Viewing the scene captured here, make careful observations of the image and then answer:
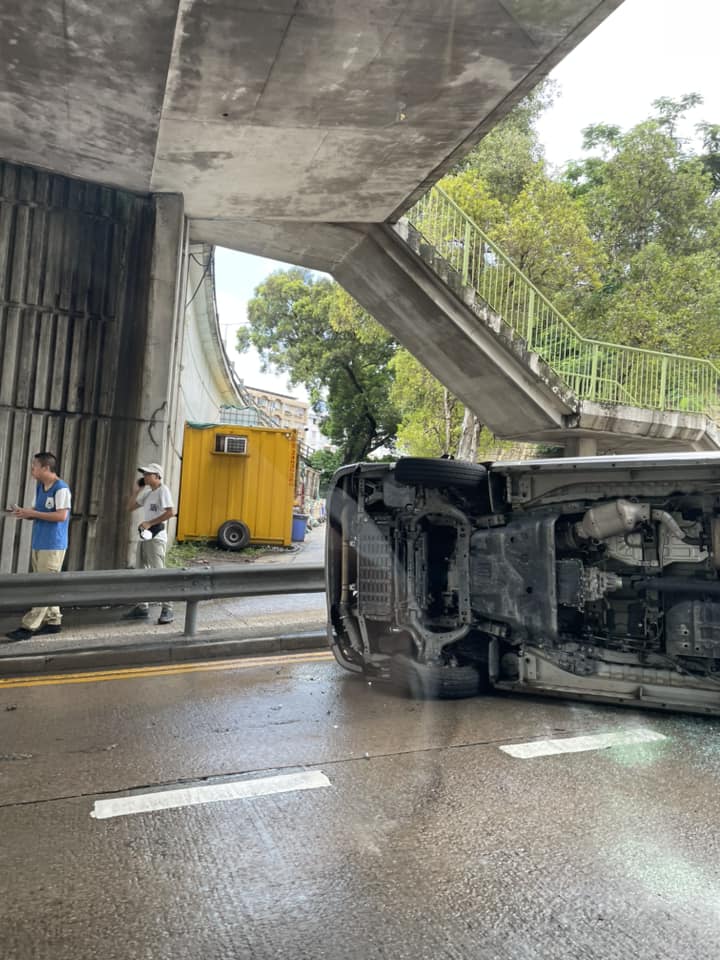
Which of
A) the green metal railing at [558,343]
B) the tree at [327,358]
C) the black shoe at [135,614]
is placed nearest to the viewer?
the black shoe at [135,614]

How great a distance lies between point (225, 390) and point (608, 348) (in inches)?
598

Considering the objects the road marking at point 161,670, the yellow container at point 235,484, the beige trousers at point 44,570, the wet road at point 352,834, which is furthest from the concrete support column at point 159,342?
the yellow container at point 235,484

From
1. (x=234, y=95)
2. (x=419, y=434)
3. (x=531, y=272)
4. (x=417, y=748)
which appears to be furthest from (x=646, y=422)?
(x=417, y=748)

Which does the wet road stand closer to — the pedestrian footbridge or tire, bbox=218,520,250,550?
the pedestrian footbridge

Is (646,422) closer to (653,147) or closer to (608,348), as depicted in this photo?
(608,348)

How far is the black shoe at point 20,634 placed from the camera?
6162 millimetres

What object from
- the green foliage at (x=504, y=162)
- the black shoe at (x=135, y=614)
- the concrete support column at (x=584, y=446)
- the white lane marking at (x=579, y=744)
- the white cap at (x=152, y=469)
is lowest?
the white lane marking at (x=579, y=744)

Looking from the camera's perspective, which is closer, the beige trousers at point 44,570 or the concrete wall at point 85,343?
the beige trousers at point 44,570

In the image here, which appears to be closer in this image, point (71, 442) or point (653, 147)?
point (71, 442)

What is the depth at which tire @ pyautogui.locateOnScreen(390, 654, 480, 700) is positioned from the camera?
187 inches

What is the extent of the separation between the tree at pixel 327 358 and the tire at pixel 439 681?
24.1 m

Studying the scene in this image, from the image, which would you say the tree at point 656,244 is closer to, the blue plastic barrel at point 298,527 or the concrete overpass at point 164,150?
the blue plastic barrel at point 298,527

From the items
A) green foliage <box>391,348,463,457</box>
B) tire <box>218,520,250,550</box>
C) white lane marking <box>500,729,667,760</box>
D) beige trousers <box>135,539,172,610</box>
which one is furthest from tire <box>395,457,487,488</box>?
green foliage <box>391,348,463,457</box>

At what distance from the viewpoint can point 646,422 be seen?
14.4m
